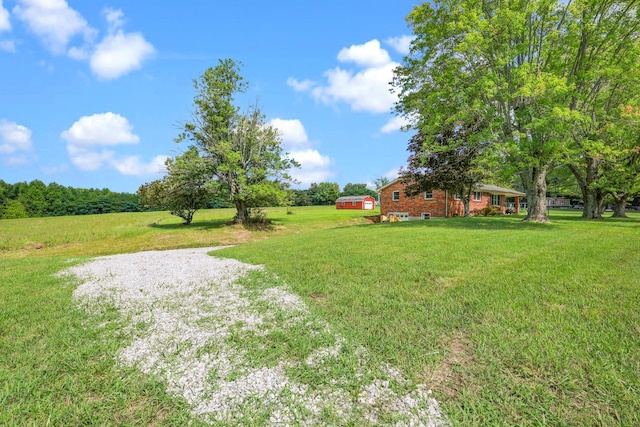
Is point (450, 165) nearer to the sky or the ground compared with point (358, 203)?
nearer to the sky

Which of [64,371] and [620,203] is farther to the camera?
[620,203]

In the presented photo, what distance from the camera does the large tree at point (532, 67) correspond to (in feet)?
40.2

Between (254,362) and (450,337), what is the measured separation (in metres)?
2.42

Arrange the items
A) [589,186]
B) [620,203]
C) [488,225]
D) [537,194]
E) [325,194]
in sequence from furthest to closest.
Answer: [325,194]
[620,203]
[589,186]
[537,194]
[488,225]

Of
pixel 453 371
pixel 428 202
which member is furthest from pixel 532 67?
pixel 428 202

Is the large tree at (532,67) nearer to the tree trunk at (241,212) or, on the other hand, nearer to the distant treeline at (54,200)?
the tree trunk at (241,212)

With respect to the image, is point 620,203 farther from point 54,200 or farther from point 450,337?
point 54,200

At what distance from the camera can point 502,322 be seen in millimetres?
3883

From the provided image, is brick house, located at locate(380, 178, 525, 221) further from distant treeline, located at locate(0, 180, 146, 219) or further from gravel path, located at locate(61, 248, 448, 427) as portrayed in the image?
distant treeline, located at locate(0, 180, 146, 219)

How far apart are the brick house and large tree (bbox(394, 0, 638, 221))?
12.1m

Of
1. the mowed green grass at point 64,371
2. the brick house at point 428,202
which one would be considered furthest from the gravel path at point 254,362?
the brick house at point 428,202

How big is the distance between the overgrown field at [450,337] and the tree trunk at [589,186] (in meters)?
16.8

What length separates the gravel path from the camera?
8.41 ft

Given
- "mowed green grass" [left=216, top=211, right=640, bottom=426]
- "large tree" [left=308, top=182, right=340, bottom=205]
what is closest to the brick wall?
"mowed green grass" [left=216, top=211, right=640, bottom=426]
